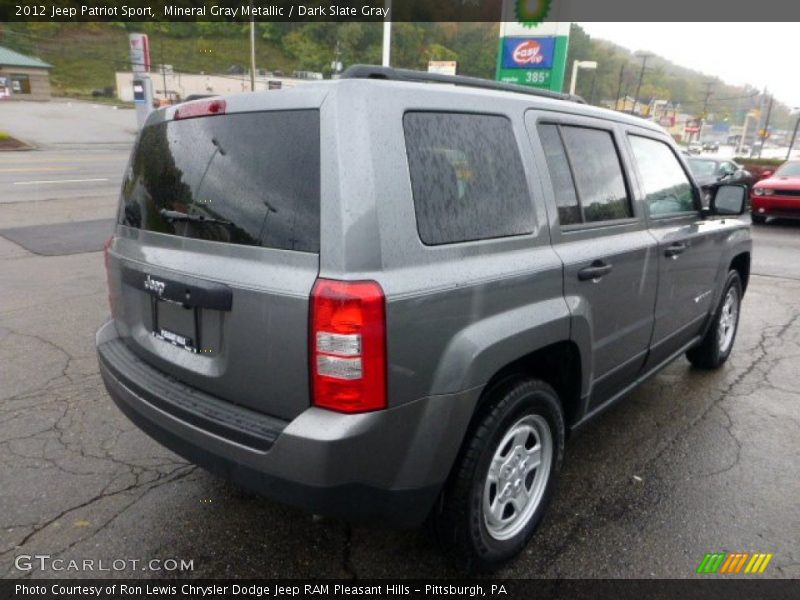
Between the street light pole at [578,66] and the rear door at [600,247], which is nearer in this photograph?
the rear door at [600,247]

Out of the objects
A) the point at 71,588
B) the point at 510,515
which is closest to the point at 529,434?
the point at 510,515

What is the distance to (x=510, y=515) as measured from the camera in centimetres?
246

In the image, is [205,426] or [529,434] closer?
[205,426]

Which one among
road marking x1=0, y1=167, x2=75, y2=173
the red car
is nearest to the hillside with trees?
road marking x1=0, y1=167, x2=75, y2=173

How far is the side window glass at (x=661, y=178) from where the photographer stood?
10.6 feet

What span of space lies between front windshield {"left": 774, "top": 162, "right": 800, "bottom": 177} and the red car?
2.3 inches

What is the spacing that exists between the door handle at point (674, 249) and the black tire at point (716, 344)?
3.69 ft

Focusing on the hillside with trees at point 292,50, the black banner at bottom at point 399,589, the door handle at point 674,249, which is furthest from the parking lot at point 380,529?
the hillside with trees at point 292,50

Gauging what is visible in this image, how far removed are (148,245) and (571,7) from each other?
55.6 feet

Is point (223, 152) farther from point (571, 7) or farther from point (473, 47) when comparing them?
point (473, 47)

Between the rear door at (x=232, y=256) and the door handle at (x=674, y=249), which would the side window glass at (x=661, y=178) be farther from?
the rear door at (x=232, y=256)

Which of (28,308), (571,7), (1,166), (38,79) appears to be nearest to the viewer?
(28,308)

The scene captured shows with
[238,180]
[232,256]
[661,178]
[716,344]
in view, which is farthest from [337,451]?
[716,344]

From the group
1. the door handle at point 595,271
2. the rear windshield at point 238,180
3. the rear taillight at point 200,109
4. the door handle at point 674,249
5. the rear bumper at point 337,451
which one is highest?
the rear taillight at point 200,109
